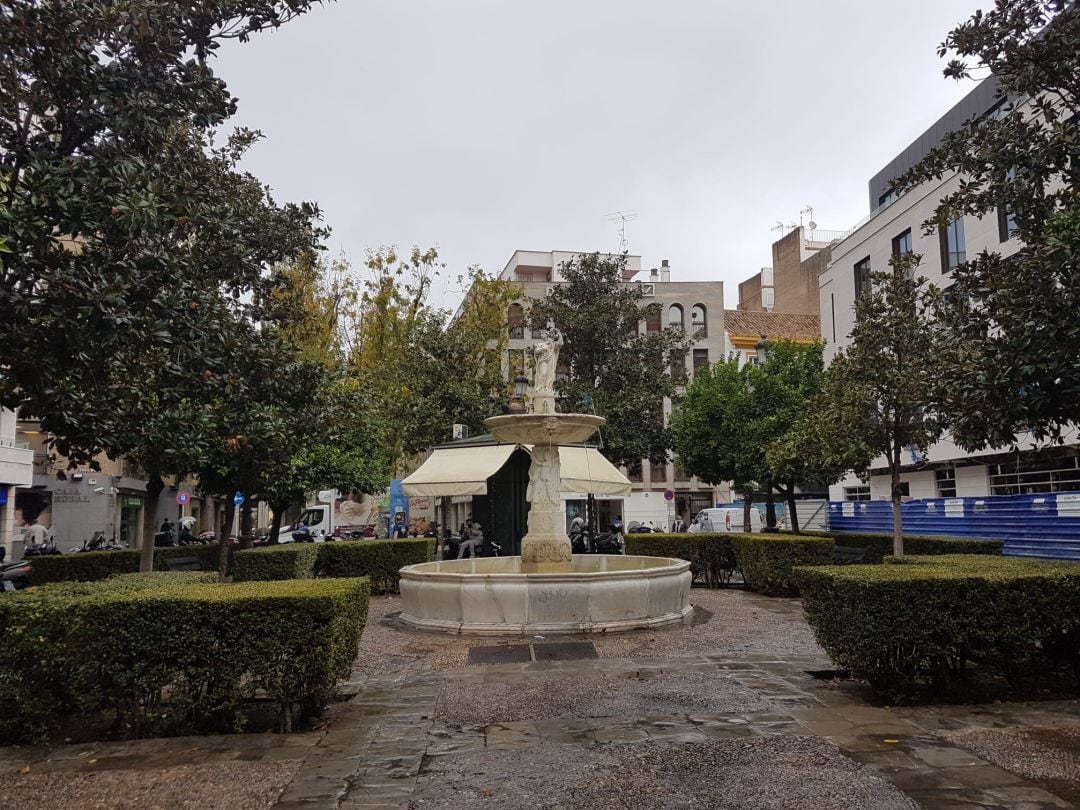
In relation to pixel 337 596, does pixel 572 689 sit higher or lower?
lower

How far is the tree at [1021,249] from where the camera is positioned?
6.67 metres

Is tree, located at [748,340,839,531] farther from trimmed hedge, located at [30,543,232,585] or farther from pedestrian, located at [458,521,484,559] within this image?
trimmed hedge, located at [30,543,232,585]

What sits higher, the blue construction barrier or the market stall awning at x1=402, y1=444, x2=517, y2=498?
the market stall awning at x1=402, y1=444, x2=517, y2=498

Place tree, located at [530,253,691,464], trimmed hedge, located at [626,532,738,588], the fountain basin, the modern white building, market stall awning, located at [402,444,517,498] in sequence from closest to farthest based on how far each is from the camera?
the fountain basin → market stall awning, located at [402,444,517,498] → trimmed hedge, located at [626,532,738,588] → the modern white building → tree, located at [530,253,691,464]

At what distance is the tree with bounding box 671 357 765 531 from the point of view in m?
23.4

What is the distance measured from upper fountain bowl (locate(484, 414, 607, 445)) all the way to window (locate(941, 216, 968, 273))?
61.4 feet

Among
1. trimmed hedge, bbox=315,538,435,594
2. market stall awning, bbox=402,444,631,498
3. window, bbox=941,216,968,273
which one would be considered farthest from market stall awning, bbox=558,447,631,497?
window, bbox=941,216,968,273

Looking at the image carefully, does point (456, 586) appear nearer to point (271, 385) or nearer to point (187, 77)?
point (271, 385)

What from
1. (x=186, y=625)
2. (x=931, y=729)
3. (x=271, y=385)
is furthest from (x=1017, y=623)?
(x=271, y=385)

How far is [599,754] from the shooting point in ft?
17.1

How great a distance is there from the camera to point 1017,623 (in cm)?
635

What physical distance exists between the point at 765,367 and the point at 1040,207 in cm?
1666

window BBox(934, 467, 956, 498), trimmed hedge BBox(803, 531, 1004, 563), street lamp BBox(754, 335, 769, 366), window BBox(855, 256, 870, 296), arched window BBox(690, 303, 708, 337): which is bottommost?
trimmed hedge BBox(803, 531, 1004, 563)

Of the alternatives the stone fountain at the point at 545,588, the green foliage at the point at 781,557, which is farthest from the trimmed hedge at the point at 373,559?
the green foliage at the point at 781,557
